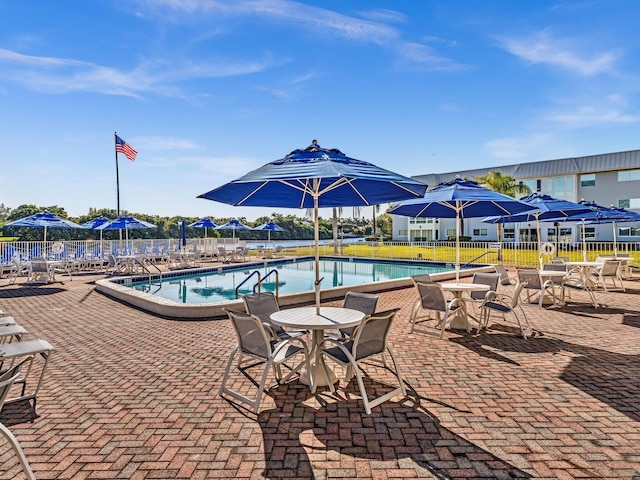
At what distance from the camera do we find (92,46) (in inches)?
429

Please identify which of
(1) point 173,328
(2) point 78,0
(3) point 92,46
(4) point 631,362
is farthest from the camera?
(3) point 92,46

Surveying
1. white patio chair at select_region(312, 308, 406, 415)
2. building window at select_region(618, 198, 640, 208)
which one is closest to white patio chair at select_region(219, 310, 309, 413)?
white patio chair at select_region(312, 308, 406, 415)

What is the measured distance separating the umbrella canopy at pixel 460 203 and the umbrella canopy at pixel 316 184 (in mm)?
1315

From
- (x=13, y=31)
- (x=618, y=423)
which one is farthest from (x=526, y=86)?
(x=13, y=31)

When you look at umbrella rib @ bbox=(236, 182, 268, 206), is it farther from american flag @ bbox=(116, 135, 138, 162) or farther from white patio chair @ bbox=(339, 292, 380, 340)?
american flag @ bbox=(116, 135, 138, 162)

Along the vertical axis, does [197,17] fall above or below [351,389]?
above

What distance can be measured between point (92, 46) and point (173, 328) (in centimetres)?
928

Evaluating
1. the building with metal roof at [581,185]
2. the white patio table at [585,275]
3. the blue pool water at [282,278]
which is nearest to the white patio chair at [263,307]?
the blue pool water at [282,278]

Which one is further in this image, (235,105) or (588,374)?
(235,105)

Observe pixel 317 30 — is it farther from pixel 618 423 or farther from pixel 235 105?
pixel 618 423

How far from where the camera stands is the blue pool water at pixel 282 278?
12.2 meters

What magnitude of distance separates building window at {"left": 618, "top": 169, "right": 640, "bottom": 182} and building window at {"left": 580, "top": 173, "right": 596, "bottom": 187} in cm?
195

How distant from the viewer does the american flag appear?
19.5 metres

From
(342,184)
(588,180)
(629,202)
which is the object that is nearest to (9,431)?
(342,184)
